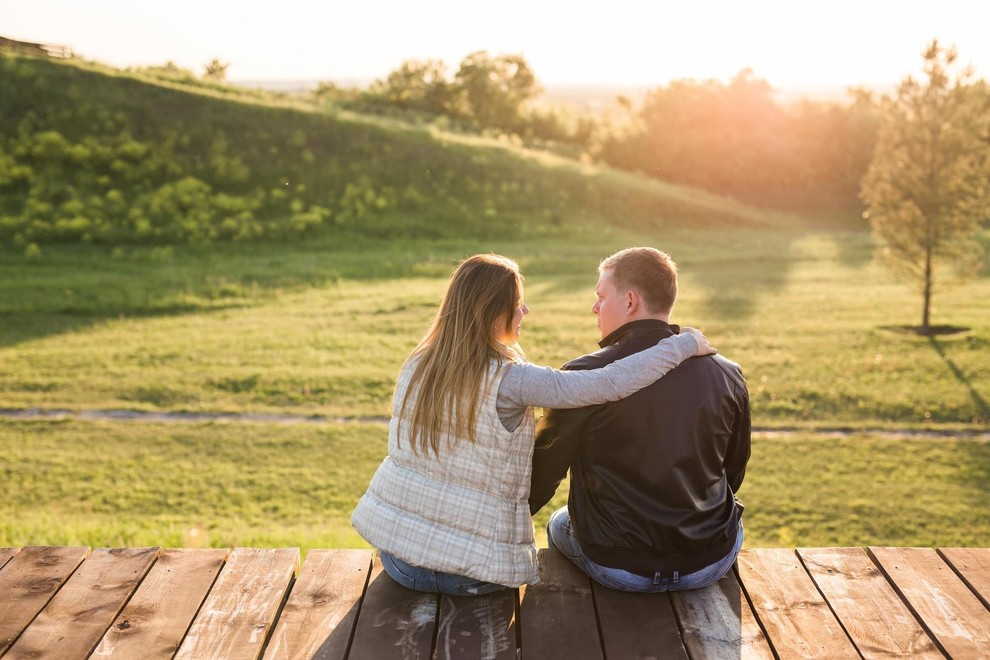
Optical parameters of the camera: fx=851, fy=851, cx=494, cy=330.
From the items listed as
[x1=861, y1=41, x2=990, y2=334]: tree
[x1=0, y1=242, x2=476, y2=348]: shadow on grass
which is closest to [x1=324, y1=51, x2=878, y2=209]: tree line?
[x1=0, y1=242, x2=476, y2=348]: shadow on grass

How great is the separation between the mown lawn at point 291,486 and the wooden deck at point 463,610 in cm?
279

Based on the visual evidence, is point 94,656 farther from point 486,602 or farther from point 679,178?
point 679,178

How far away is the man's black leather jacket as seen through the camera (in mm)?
3711

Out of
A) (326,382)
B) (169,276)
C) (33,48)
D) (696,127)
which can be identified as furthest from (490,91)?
(326,382)

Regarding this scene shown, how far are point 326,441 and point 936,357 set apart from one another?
10.1 m

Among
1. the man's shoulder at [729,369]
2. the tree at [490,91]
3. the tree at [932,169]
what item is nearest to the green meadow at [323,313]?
the tree at [932,169]

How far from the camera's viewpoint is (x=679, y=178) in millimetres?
44281

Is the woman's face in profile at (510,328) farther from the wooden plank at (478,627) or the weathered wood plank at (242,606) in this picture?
the weathered wood plank at (242,606)

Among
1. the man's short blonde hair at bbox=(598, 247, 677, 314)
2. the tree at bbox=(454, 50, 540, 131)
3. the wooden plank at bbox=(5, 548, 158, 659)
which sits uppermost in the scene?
the tree at bbox=(454, 50, 540, 131)

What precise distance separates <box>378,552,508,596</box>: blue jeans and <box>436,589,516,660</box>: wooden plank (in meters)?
0.05

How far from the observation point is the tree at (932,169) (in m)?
16.0

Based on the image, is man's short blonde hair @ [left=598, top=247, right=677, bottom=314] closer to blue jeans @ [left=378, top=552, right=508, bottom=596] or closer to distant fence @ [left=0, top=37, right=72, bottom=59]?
blue jeans @ [left=378, top=552, right=508, bottom=596]

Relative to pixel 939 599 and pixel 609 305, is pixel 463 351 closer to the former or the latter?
pixel 609 305

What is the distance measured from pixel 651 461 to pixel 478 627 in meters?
1.06
